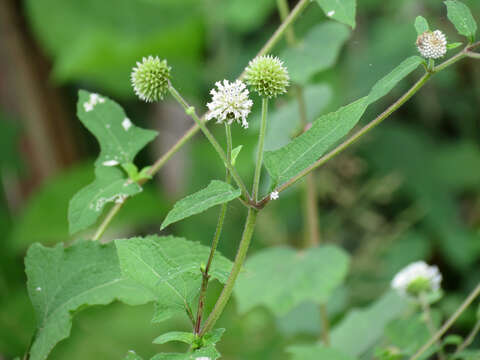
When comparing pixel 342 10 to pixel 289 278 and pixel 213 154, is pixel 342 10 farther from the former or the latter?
pixel 213 154

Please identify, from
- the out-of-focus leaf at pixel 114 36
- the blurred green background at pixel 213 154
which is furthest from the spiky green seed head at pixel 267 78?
the out-of-focus leaf at pixel 114 36

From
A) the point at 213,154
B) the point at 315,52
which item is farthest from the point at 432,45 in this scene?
the point at 213,154

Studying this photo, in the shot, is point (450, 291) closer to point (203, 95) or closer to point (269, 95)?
point (203, 95)

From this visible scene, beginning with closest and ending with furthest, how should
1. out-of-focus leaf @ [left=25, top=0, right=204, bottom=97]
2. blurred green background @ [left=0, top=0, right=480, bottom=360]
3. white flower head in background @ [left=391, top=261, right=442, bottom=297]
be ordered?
white flower head in background @ [left=391, top=261, right=442, bottom=297] < blurred green background @ [left=0, top=0, right=480, bottom=360] < out-of-focus leaf @ [left=25, top=0, right=204, bottom=97]

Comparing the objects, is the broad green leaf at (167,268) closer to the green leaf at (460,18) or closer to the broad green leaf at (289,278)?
the green leaf at (460,18)

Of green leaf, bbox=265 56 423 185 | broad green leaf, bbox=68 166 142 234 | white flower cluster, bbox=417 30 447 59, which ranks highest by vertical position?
broad green leaf, bbox=68 166 142 234

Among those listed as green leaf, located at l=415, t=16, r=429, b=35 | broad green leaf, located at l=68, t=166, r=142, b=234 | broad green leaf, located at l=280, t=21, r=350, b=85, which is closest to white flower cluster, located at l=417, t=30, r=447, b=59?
green leaf, located at l=415, t=16, r=429, b=35

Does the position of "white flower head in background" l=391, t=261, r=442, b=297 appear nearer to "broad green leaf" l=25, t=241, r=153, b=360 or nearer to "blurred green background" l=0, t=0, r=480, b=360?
"broad green leaf" l=25, t=241, r=153, b=360
